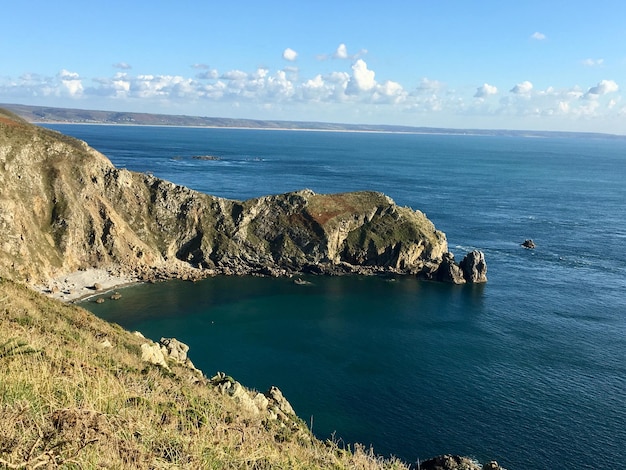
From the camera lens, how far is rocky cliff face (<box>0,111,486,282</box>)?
88062 mm

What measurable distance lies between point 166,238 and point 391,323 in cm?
5375

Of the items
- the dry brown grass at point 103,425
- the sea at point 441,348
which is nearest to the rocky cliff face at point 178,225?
the sea at point 441,348

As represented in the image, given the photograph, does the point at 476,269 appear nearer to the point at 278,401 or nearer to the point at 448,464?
the point at 278,401

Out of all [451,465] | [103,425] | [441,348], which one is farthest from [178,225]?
[103,425]

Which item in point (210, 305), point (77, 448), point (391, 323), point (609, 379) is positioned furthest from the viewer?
point (210, 305)

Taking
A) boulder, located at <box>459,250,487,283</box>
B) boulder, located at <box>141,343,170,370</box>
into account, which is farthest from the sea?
boulder, located at <box>141,343,170,370</box>

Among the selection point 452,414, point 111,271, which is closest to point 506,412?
point 452,414

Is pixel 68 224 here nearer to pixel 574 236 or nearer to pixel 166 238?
pixel 166 238

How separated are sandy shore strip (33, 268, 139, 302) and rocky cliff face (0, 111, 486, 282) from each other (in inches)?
86.5

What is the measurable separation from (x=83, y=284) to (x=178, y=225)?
26.0 m

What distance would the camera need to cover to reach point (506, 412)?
51.2m

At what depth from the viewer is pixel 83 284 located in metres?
83.4

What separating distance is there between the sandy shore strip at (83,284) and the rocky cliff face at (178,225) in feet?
7.21

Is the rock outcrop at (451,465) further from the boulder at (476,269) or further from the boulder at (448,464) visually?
the boulder at (476,269)
